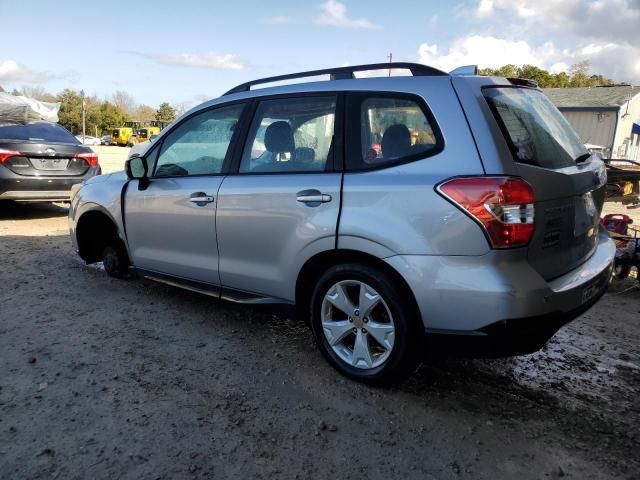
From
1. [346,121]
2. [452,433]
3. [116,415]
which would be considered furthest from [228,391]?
[346,121]

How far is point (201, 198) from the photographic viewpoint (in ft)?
12.8

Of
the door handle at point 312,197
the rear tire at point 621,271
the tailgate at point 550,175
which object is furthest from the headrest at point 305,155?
the rear tire at point 621,271

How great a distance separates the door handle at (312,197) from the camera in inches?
126

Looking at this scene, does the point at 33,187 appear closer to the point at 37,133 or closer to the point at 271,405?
the point at 37,133

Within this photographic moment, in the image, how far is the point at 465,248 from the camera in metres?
2.67

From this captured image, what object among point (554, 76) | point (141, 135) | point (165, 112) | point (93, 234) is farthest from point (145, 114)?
point (93, 234)

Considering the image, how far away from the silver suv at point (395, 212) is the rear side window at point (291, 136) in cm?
1

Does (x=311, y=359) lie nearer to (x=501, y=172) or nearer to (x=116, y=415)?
(x=116, y=415)

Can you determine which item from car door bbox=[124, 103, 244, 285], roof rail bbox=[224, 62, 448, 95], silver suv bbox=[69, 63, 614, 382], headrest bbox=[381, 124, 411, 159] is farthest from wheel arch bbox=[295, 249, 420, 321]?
roof rail bbox=[224, 62, 448, 95]

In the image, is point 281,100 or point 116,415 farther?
point 281,100

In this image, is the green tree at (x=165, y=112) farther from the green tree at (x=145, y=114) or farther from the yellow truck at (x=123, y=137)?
the yellow truck at (x=123, y=137)

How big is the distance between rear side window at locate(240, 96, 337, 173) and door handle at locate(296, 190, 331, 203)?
172mm

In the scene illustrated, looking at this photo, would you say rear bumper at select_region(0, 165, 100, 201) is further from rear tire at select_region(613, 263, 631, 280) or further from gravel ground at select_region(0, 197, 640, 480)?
rear tire at select_region(613, 263, 631, 280)

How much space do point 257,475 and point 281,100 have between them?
241 cm
